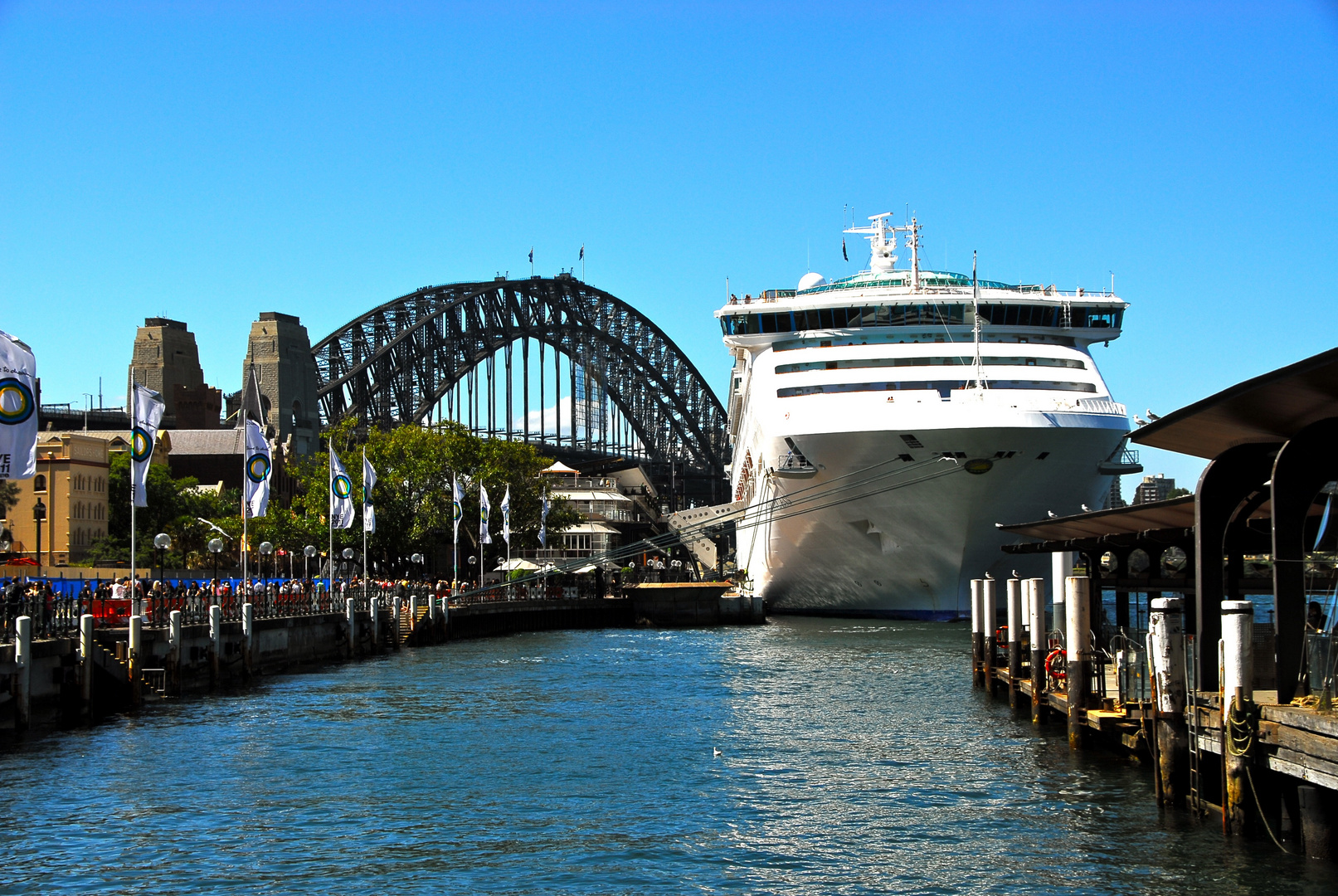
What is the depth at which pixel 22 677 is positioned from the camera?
2645 centimetres

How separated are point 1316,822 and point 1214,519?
14.0 ft

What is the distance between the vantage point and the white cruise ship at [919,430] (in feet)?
156

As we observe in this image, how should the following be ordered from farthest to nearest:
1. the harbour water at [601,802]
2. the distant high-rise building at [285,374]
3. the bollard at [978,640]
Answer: the distant high-rise building at [285,374]
the bollard at [978,640]
the harbour water at [601,802]

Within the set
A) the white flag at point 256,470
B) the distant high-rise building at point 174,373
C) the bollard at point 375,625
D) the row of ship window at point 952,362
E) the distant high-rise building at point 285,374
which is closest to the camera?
the white flag at point 256,470

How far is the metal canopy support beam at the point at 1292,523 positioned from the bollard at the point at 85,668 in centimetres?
2240

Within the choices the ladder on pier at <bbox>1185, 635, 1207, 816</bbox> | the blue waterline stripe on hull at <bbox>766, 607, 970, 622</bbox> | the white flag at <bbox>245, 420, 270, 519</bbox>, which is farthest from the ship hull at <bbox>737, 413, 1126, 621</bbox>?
the ladder on pier at <bbox>1185, 635, 1207, 816</bbox>

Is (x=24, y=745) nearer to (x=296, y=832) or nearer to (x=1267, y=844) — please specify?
(x=296, y=832)

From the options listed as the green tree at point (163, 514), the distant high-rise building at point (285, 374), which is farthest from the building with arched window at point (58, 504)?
the distant high-rise building at point (285, 374)

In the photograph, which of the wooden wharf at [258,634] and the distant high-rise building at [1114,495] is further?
the distant high-rise building at [1114,495]

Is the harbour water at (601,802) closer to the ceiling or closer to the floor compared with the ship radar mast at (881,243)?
closer to the floor

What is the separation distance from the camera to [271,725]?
96.7ft

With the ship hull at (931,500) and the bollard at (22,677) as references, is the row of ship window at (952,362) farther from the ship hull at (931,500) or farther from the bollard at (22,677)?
the bollard at (22,677)

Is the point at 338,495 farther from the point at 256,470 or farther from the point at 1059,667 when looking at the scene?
the point at 1059,667

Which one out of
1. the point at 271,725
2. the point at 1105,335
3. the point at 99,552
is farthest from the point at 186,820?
the point at 99,552
